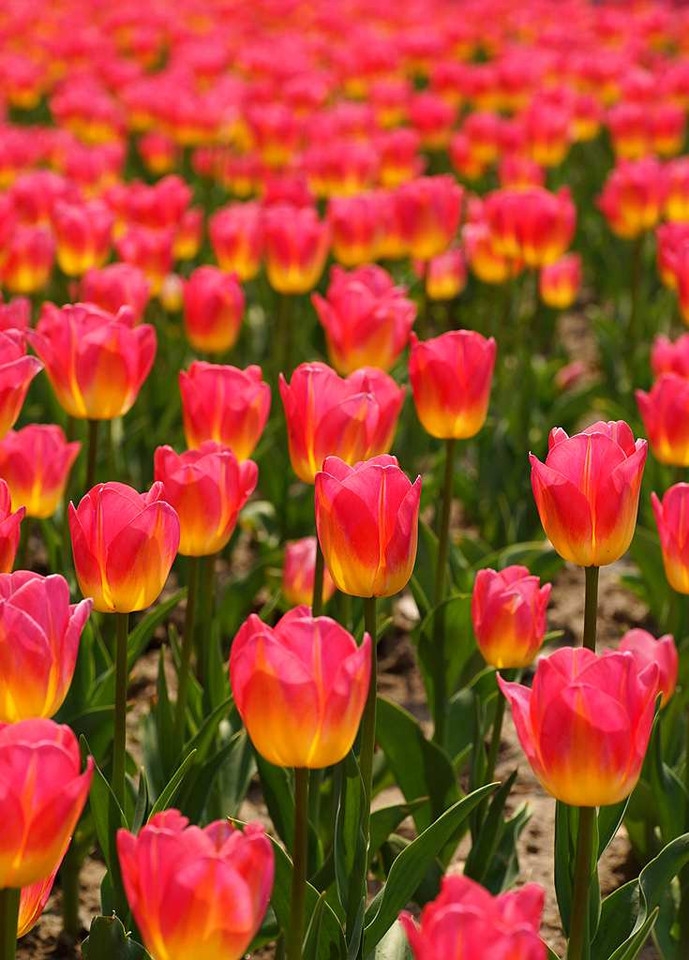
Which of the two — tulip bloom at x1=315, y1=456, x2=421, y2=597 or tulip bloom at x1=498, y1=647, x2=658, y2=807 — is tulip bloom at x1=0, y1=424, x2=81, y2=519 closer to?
Answer: tulip bloom at x1=315, y1=456, x2=421, y2=597

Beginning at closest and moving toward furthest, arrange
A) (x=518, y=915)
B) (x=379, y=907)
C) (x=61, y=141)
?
1. (x=518, y=915)
2. (x=379, y=907)
3. (x=61, y=141)

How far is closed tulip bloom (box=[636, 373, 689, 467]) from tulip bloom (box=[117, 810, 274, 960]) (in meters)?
1.50

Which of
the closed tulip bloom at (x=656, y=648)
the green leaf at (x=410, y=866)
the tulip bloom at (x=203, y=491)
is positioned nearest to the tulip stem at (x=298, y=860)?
the green leaf at (x=410, y=866)

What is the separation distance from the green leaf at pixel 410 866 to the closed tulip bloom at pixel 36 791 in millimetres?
530

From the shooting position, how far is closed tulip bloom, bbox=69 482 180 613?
6.02 feet

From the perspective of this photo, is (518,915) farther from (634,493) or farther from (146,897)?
(634,493)

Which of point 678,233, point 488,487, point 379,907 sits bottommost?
point 488,487

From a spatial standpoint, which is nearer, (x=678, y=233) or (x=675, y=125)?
(x=678, y=233)

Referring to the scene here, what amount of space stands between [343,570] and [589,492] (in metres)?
0.32

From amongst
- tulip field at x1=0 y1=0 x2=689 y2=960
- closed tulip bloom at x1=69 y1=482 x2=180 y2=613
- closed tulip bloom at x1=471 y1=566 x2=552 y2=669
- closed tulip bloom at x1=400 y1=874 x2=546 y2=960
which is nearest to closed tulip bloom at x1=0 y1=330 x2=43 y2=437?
tulip field at x1=0 y1=0 x2=689 y2=960

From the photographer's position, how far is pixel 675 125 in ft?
19.6

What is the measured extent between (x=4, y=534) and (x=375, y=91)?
5.23m

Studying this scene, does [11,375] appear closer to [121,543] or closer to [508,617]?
[121,543]

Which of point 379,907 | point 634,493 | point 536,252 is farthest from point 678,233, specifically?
point 379,907
